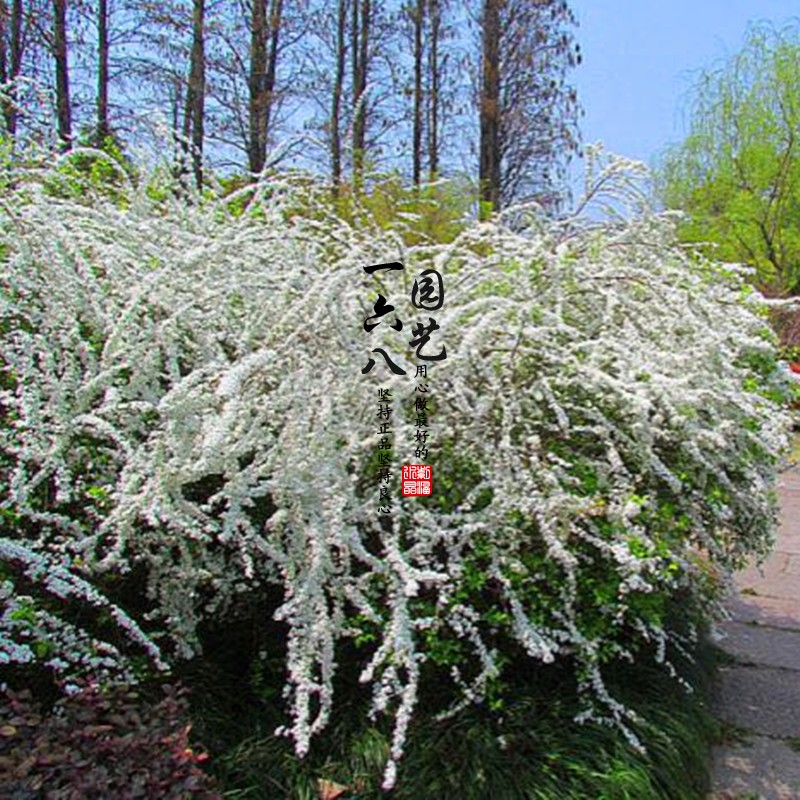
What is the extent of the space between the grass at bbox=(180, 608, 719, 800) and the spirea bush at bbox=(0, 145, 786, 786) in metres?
0.08

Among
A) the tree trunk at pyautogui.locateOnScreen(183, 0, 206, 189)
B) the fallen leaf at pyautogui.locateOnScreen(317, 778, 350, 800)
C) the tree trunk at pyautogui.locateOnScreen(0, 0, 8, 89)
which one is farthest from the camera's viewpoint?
the tree trunk at pyautogui.locateOnScreen(183, 0, 206, 189)

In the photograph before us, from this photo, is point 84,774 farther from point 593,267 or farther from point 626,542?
point 593,267

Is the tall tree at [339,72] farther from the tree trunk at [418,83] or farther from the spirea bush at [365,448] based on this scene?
the spirea bush at [365,448]

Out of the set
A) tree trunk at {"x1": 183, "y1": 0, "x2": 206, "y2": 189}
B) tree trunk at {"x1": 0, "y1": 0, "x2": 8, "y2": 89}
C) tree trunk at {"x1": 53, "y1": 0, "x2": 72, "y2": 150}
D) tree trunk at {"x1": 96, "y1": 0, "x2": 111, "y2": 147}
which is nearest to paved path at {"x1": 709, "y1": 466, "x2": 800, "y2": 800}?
tree trunk at {"x1": 0, "y1": 0, "x2": 8, "y2": 89}

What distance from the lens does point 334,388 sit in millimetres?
2113

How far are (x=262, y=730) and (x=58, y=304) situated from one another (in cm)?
116

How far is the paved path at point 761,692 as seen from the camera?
7.59 ft

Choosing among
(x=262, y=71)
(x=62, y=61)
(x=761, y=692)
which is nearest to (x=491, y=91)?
(x=262, y=71)

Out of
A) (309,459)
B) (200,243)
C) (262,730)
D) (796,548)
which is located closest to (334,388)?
(309,459)

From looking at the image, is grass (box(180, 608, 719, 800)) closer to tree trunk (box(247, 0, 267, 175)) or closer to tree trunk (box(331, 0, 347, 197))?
tree trunk (box(247, 0, 267, 175))

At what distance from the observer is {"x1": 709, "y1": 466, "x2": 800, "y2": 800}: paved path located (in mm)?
2314

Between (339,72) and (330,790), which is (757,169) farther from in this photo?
(330,790)

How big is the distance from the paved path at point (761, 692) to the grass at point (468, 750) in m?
0.15

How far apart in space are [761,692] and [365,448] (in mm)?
1615
